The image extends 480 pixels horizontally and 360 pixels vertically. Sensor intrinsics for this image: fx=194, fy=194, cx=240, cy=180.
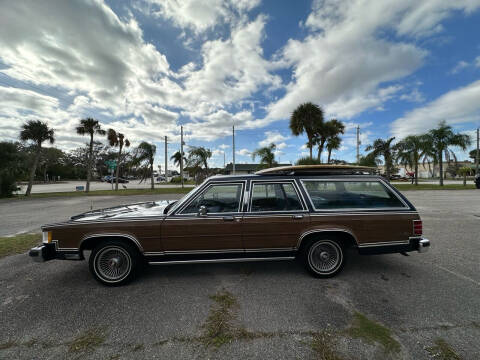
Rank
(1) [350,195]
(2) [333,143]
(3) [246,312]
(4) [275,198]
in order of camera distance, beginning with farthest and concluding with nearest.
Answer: (2) [333,143]
(1) [350,195]
(4) [275,198]
(3) [246,312]

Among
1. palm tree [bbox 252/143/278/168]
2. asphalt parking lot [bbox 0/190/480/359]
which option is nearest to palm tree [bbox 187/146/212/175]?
palm tree [bbox 252/143/278/168]

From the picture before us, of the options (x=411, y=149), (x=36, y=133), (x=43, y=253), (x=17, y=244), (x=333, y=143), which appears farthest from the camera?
(x=333, y=143)

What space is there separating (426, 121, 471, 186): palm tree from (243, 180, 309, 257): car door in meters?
29.8

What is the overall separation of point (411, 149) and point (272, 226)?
1224 inches

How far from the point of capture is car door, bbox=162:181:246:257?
9.52 feet

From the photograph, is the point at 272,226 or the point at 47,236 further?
the point at 272,226

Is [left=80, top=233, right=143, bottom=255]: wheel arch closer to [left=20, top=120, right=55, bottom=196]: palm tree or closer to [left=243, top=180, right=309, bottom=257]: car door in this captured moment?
[left=243, top=180, right=309, bottom=257]: car door

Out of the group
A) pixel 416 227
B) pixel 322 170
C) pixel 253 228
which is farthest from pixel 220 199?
pixel 416 227

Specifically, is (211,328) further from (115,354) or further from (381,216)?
(381,216)

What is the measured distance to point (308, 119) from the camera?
2308 cm

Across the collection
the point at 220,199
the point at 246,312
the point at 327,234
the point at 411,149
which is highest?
the point at 411,149

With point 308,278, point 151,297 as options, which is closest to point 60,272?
point 151,297

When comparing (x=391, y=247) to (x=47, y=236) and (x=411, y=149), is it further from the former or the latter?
(x=411, y=149)

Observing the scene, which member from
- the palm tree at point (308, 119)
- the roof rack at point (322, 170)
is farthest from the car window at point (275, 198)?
the palm tree at point (308, 119)
